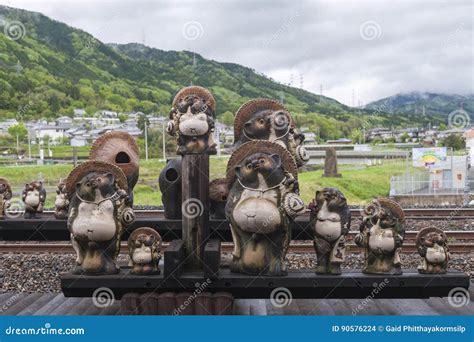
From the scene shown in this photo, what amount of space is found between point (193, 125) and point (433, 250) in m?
2.14

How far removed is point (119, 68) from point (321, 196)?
8212cm

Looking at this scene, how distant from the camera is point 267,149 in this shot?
4234mm

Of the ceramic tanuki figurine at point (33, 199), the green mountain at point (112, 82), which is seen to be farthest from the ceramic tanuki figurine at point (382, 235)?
the green mountain at point (112, 82)

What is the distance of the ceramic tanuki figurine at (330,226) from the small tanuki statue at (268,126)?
0.86 m

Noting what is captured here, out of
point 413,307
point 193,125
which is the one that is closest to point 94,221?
point 193,125

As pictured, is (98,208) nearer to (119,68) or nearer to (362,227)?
Result: (362,227)

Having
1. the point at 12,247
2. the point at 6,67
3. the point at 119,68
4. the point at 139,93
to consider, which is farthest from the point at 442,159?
the point at 119,68

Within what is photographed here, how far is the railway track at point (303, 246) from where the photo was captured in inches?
304

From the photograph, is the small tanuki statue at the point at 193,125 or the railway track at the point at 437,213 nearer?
the small tanuki statue at the point at 193,125

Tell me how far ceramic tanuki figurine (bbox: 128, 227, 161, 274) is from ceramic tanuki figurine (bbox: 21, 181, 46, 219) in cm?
174

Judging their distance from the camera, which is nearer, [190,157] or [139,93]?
[190,157]

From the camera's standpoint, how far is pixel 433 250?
4.32 m

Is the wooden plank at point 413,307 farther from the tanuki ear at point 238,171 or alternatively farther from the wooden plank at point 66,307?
the wooden plank at point 66,307

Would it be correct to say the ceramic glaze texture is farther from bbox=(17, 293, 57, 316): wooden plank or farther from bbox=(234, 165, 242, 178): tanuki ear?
bbox=(17, 293, 57, 316): wooden plank
